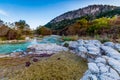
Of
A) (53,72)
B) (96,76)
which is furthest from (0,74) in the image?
(96,76)

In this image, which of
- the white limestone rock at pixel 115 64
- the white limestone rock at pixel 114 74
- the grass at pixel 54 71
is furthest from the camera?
the grass at pixel 54 71

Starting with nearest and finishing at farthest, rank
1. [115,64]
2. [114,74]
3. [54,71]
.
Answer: [114,74]
[115,64]
[54,71]

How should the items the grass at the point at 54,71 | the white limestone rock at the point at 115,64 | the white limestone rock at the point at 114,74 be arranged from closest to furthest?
the white limestone rock at the point at 114,74
the white limestone rock at the point at 115,64
the grass at the point at 54,71

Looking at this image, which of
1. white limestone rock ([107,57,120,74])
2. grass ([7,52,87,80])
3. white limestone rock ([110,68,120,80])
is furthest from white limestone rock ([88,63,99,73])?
grass ([7,52,87,80])

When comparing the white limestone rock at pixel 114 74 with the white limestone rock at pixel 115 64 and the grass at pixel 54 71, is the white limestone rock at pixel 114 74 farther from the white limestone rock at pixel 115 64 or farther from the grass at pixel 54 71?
the grass at pixel 54 71

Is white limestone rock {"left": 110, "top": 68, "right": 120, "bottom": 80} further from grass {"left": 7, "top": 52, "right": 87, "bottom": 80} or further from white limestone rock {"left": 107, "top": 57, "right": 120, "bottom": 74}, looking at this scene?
grass {"left": 7, "top": 52, "right": 87, "bottom": 80}

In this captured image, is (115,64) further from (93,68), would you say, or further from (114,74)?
(93,68)

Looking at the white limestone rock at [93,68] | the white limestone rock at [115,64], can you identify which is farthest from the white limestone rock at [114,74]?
the white limestone rock at [93,68]

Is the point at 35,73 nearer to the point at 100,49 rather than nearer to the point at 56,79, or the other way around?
the point at 56,79

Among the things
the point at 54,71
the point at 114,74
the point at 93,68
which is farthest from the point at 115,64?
the point at 54,71

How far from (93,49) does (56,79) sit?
12.9ft

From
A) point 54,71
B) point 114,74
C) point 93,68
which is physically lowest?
point 54,71

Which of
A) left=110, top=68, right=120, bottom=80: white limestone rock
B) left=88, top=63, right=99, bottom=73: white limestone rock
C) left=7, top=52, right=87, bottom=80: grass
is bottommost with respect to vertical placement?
left=7, top=52, right=87, bottom=80: grass

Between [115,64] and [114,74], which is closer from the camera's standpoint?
[114,74]
